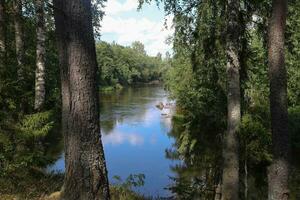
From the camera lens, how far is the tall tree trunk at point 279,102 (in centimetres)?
632

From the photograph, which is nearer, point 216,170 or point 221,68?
point 221,68

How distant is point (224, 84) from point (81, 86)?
693 cm

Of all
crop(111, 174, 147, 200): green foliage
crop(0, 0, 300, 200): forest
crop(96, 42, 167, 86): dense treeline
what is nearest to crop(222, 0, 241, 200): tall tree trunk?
crop(0, 0, 300, 200): forest

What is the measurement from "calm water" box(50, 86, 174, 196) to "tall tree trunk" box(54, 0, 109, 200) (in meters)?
12.9

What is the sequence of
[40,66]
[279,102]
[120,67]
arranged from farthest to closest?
[120,67], [40,66], [279,102]

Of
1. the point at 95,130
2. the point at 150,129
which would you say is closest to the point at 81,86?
the point at 95,130

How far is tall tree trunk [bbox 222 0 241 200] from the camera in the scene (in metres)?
8.97

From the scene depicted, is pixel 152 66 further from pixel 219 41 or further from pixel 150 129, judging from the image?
pixel 219 41

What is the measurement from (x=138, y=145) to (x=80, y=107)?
26605 millimetres

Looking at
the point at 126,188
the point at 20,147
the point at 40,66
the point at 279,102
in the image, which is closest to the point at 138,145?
the point at 40,66

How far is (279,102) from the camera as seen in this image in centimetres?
634

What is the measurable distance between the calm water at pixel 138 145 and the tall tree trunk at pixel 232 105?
8963 millimetres

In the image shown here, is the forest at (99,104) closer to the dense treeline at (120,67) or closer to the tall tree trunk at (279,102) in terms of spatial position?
the tall tree trunk at (279,102)

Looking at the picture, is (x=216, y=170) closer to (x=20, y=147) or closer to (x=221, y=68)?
(x=221, y=68)
